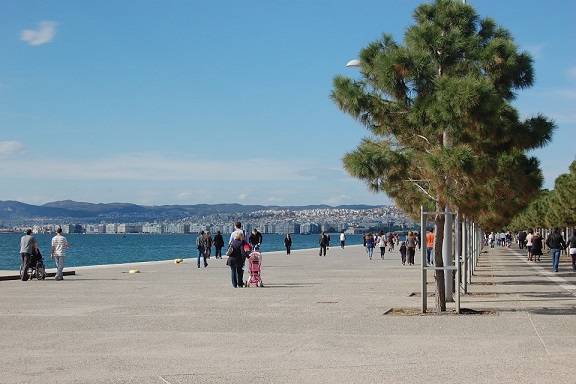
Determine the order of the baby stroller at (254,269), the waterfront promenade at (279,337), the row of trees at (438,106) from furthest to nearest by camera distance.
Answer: the baby stroller at (254,269) < the row of trees at (438,106) < the waterfront promenade at (279,337)

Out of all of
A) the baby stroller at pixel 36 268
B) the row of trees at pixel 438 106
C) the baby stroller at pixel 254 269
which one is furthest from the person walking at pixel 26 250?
the row of trees at pixel 438 106

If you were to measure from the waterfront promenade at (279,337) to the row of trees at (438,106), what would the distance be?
2.53 meters

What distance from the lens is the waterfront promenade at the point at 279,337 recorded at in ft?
33.0

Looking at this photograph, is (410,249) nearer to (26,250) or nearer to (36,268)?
(36,268)

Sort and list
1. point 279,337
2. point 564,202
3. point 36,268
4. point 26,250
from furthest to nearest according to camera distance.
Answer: point 564,202 < point 36,268 < point 26,250 < point 279,337

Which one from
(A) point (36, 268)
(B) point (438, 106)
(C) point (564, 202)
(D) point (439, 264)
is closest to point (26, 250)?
(A) point (36, 268)

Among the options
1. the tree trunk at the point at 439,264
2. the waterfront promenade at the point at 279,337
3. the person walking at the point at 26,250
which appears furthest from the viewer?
the person walking at the point at 26,250

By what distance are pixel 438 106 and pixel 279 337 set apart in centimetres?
559

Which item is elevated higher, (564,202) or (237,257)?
(564,202)

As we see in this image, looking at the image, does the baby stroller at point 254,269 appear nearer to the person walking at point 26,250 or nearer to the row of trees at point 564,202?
the person walking at point 26,250

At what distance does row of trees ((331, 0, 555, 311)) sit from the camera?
53.8 feet

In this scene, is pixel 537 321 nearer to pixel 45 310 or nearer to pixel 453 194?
pixel 453 194

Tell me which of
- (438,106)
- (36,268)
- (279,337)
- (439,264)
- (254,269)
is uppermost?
(438,106)

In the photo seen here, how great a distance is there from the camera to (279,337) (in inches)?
520
